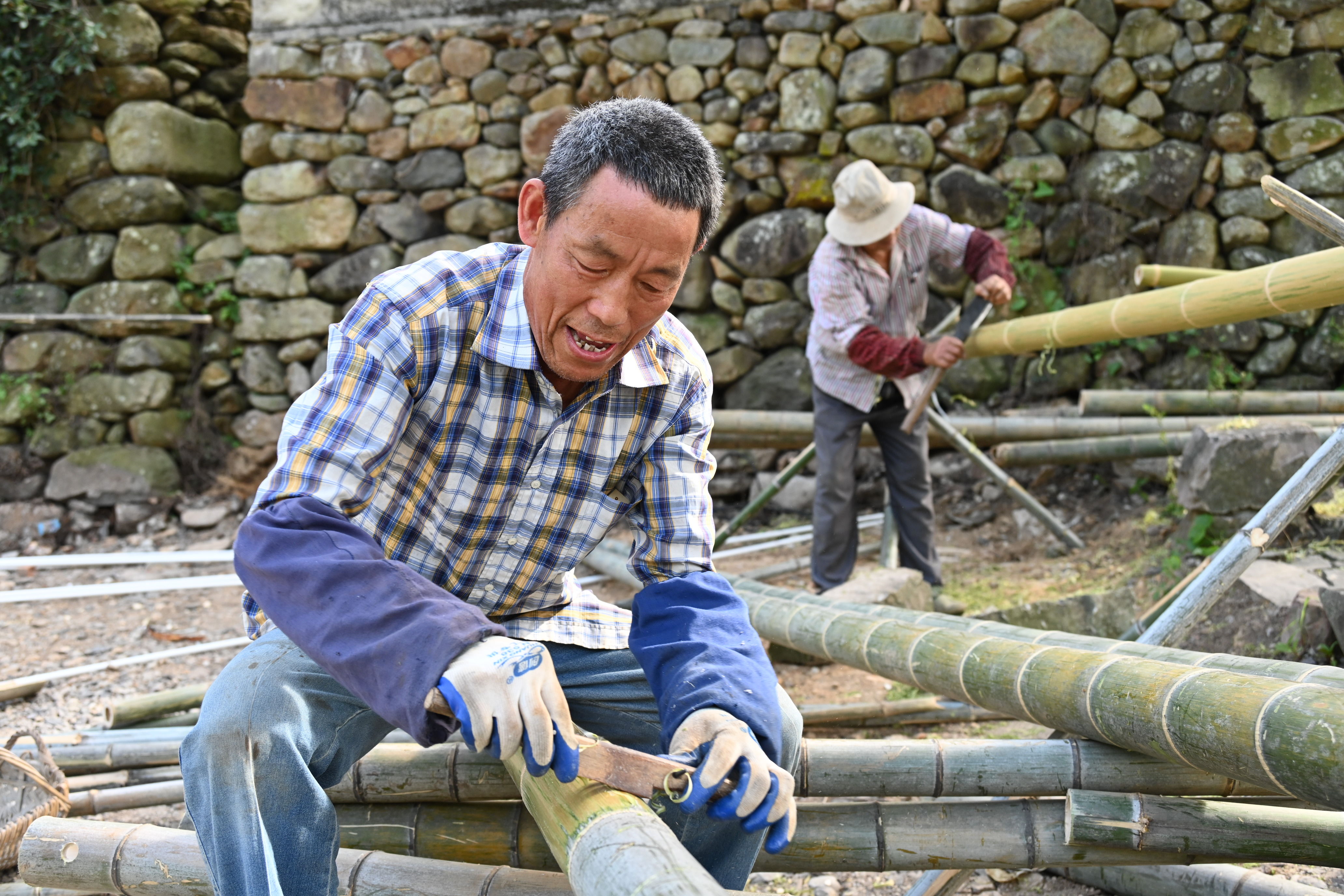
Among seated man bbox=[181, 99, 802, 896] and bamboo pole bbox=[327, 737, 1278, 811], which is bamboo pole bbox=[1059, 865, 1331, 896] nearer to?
bamboo pole bbox=[327, 737, 1278, 811]

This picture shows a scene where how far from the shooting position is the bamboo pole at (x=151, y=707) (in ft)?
9.84

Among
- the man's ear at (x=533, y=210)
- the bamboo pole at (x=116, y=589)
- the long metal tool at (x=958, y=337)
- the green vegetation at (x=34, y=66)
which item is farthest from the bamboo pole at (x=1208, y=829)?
the green vegetation at (x=34, y=66)

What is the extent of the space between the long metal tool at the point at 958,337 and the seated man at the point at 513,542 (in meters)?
2.39

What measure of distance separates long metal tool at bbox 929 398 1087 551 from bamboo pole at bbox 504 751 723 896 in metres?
3.70

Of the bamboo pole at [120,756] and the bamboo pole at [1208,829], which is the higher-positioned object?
the bamboo pole at [1208,829]

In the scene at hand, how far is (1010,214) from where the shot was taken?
5.64 m

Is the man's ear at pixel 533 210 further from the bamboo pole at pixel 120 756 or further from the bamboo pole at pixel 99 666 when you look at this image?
A: the bamboo pole at pixel 99 666

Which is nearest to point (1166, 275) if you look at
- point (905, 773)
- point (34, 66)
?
point (905, 773)

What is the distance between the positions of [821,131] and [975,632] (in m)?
4.12

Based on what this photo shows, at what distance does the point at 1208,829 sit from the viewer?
176 cm

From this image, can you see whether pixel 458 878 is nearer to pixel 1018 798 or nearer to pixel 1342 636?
pixel 1018 798

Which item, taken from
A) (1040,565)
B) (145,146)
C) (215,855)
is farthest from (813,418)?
(145,146)

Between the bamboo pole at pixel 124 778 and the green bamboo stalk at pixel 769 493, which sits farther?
the green bamboo stalk at pixel 769 493

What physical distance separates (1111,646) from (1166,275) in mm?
1740
